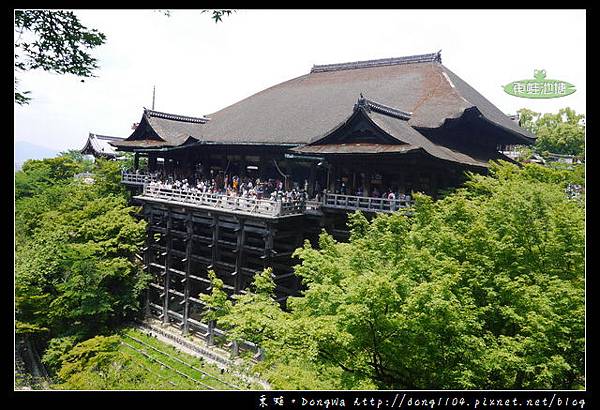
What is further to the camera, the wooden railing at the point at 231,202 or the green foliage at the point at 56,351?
the green foliage at the point at 56,351

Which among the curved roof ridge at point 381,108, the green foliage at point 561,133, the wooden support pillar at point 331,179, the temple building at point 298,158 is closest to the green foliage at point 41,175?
the temple building at point 298,158

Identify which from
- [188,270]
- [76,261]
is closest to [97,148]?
[76,261]

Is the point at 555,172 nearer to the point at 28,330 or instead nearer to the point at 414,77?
the point at 414,77

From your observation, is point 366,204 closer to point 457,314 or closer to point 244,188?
point 244,188

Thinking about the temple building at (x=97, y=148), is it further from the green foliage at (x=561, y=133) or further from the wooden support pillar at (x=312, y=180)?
the green foliage at (x=561, y=133)

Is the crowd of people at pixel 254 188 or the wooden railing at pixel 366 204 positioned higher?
the crowd of people at pixel 254 188

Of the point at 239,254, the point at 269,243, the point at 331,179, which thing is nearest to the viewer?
the point at 269,243

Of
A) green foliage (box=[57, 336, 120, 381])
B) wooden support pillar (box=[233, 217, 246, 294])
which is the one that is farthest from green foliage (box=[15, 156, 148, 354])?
wooden support pillar (box=[233, 217, 246, 294])
